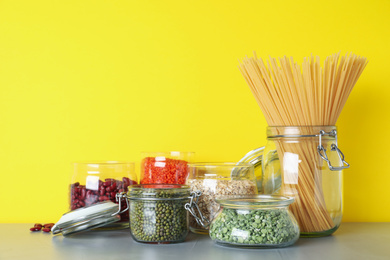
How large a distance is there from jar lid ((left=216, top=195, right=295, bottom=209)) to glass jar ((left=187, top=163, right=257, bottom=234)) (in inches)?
2.5

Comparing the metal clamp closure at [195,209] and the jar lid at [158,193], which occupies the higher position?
the jar lid at [158,193]

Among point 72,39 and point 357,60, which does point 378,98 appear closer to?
point 357,60

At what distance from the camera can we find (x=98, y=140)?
1.45 meters

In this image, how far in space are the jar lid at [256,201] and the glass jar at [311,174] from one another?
0.22 ft

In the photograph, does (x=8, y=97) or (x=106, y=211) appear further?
(x=8, y=97)

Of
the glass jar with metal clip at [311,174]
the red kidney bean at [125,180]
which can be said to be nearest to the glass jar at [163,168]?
the red kidney bean at [125,180]

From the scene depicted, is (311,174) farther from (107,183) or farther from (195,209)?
(107,183)

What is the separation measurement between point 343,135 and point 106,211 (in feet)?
2.33

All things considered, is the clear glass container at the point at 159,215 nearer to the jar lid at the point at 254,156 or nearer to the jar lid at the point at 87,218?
the jar lid at the point at 87,218

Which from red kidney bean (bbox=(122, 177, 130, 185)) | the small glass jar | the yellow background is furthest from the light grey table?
the yellow background

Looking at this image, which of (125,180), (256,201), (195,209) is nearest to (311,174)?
(256,201)

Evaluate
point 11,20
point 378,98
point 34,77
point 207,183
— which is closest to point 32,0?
point 11,20

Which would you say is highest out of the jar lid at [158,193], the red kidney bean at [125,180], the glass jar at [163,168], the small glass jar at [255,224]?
the glass jar at [163,168]

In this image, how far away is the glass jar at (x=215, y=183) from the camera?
1.18 meters
